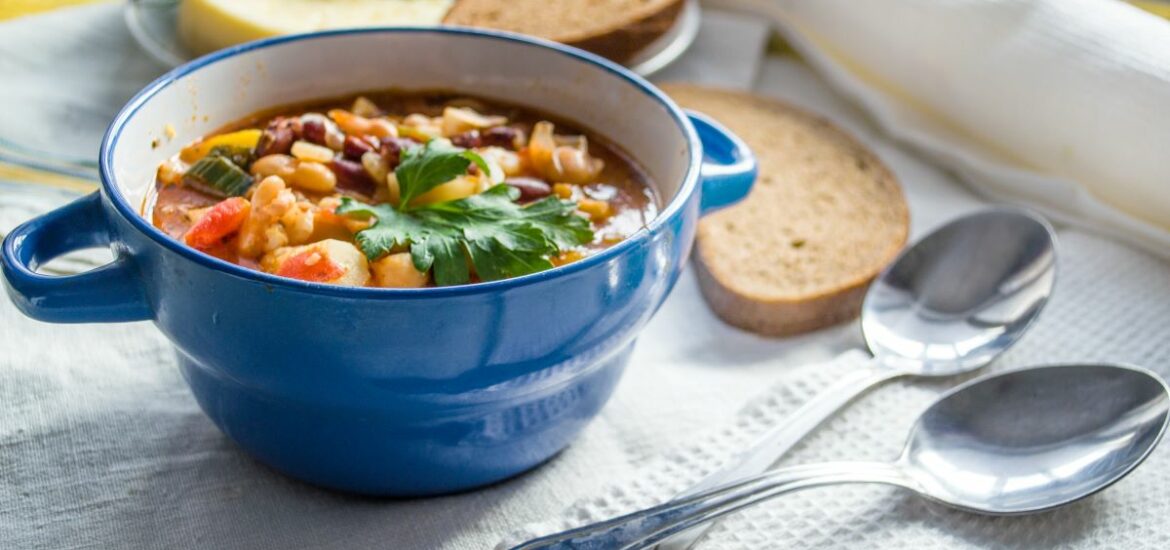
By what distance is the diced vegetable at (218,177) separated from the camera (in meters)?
1.77

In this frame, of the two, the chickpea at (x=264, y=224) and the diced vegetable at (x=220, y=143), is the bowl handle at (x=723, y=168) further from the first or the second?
the diced vegetable at (x=220, y=143)

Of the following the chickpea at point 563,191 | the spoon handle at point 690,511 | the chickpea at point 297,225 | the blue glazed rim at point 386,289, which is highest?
the blue glazed rim at point 386,289

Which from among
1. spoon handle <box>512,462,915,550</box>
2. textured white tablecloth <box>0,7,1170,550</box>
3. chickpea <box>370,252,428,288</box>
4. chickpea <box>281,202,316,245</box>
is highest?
chickpea <box>370,252,428,288</box>

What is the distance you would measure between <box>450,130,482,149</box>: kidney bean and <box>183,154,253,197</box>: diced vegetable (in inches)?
13.6

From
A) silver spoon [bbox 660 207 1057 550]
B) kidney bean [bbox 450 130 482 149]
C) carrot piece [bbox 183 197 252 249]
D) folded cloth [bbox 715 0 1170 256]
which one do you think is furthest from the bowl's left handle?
folded cloth [bbox 715 0 1170 256]

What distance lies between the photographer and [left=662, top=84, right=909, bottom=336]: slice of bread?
2.28 metres

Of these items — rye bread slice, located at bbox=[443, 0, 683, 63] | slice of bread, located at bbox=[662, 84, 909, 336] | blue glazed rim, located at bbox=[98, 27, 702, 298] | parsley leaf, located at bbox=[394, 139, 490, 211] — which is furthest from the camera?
rye bread slice, located at bbox=[443, 0, 683, 63]

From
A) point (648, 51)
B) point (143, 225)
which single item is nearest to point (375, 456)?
point (143, 225)

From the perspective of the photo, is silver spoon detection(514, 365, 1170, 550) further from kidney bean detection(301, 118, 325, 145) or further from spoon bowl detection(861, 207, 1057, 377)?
kidney bean detection(301, 118, 325, 145)

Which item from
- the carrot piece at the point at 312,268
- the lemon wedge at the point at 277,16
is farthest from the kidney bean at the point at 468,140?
the lemon wedge at the point at 277,16

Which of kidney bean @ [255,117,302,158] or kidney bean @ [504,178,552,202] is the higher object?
kidney bean @ [504,178,552,202]

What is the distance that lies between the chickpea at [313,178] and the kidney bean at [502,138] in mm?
286

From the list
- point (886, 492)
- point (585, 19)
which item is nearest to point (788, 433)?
point (886, 492)

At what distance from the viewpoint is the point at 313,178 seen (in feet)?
5.80
